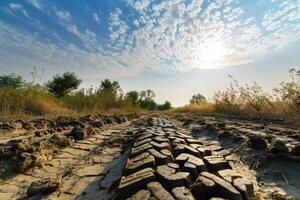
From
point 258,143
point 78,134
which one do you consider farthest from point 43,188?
point 258,143

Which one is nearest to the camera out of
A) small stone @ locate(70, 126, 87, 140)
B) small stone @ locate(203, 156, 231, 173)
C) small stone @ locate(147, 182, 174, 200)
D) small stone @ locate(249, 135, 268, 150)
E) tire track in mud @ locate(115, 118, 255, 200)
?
small stone @ locate(147, 182, 174, 200)

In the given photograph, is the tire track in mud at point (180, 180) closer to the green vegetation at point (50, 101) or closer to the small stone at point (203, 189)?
the small stone at point (203, 189)

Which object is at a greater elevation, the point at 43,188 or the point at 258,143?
the point at 258,143

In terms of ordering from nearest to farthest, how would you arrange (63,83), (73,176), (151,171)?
(151,171) → (73,176) → (63,83)

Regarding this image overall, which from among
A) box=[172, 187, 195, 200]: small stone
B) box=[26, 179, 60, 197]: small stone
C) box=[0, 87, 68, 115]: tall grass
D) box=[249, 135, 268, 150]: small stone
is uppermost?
box=[0, 87, 68, 115]: tall grass

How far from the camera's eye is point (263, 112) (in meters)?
9.50

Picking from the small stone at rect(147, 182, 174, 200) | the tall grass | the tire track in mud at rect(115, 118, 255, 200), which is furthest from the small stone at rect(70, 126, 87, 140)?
the tall grass

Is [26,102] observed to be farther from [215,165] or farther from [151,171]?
[215,165]

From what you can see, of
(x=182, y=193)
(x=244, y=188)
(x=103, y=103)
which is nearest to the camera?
(x=182, y=193)

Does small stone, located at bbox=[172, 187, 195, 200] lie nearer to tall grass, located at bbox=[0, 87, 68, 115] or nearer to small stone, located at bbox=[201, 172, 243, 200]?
small stone, located at bbox=[201, 172, 243, 200]

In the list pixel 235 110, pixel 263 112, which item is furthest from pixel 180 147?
pixel 235 110

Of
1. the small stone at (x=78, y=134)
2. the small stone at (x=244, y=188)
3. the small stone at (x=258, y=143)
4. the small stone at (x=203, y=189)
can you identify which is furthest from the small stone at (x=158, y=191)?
the small stone at (x=78, y=134)

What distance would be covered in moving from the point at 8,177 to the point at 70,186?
80 cm

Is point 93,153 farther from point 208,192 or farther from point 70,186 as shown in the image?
point 208,192
